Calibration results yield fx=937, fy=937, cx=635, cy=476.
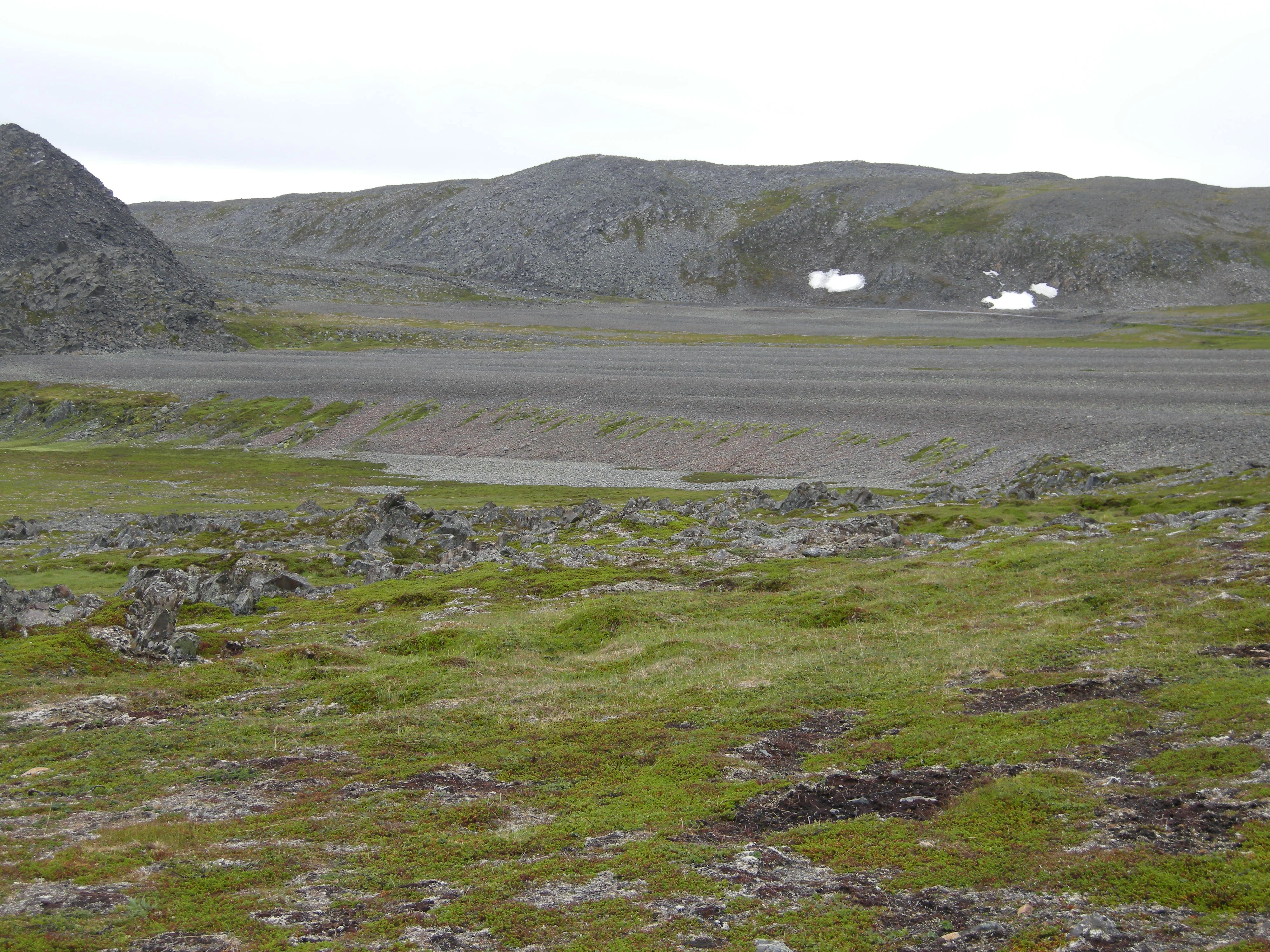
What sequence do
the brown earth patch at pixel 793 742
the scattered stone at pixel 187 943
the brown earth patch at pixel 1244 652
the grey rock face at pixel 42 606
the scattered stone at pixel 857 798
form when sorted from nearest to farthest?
1. the scattered stone at pixel 187 943
2. the scattered stone at pixel 857 798
3. the brown earth patch at pixel 793 742
4. the brown earth patch at pixel 1244 652
5. the grey rock face at pixel 42 606

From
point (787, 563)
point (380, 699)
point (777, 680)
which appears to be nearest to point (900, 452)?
point (787, 563)

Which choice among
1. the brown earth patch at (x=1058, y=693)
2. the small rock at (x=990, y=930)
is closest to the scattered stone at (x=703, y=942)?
the small rock at (x=990, y=930)

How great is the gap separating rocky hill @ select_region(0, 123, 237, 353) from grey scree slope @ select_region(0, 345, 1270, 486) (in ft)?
26.7

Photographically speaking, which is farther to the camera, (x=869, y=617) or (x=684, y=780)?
(x=869, y=617)

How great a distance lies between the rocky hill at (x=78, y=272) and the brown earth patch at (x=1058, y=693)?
165m

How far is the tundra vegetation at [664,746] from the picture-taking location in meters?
13.3

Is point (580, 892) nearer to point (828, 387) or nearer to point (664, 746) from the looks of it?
point (664, 746)

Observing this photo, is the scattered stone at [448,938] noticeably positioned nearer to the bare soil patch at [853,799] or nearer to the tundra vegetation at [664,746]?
the tundra vegetation at [664,746]

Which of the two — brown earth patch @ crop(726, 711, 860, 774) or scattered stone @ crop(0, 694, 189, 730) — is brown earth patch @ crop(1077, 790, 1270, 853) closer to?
brown earth patch @ crop(726, 711, 860, 774)

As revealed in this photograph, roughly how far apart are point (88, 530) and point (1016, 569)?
57283mm

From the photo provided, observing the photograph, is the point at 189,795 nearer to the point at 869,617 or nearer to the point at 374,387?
the point at 869,617

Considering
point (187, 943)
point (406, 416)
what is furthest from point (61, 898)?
point (406, 416)

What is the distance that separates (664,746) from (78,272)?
610ft

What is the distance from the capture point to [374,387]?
120 meters
